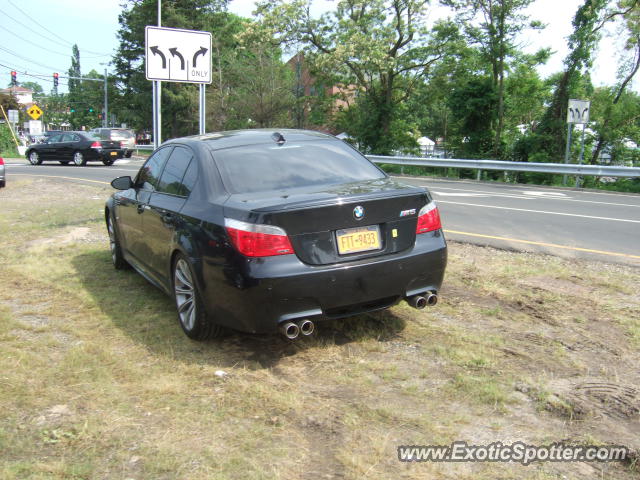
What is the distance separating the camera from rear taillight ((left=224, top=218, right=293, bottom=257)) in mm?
3723

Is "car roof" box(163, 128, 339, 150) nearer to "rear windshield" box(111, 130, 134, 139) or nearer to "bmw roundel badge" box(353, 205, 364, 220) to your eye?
"bmw roundel badge" box(353, 205, 364, 220)

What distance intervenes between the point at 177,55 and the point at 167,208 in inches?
214

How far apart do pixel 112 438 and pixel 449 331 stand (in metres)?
2.60

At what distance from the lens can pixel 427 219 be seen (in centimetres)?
436

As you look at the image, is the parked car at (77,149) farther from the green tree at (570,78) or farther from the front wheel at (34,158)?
the green tree at (570,78)

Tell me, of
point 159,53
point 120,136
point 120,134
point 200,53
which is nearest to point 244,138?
point 159,53

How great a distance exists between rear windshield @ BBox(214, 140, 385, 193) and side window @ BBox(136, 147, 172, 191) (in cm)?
110

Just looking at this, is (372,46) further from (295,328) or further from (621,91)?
(295,328)

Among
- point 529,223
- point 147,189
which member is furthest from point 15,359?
point 529,223

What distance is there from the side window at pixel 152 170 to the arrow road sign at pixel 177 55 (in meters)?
3.73

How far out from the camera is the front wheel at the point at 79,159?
2739 centimetres

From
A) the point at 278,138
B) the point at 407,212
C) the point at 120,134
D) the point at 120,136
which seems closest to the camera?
the point at 407,212

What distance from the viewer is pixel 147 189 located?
18.2 feet

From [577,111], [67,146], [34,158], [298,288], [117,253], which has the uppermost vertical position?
[577,111]
